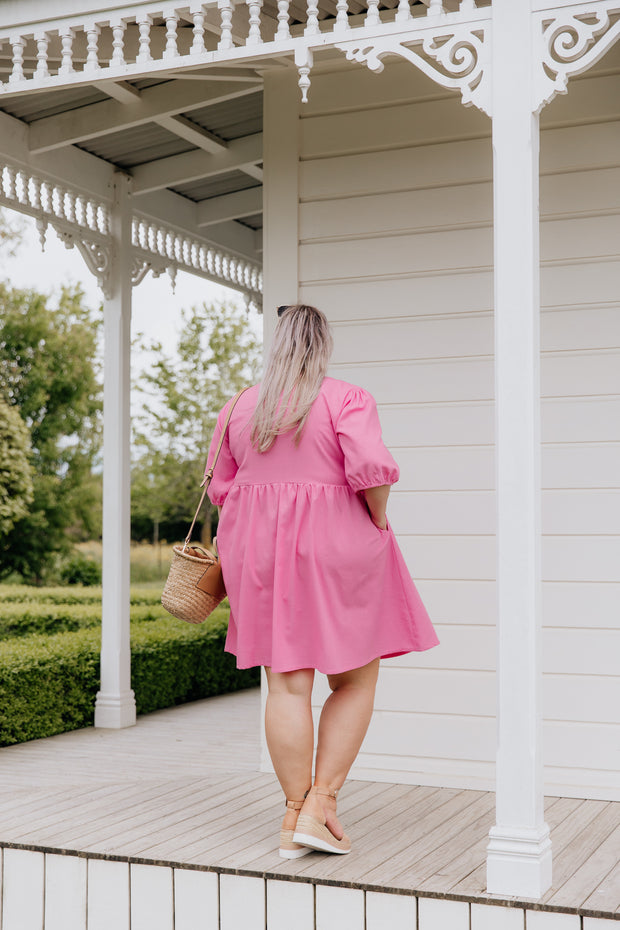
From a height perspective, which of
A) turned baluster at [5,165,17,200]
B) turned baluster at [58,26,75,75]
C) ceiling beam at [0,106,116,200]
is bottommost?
turned baluster at [58,26,75,75]

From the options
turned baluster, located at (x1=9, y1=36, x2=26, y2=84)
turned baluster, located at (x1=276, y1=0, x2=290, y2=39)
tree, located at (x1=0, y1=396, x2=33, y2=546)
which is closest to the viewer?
turned baluster, located at (x1=276, y1=0, x2=290, y2=39)

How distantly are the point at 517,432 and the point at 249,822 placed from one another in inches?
62.2

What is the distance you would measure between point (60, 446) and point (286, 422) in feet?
48.0

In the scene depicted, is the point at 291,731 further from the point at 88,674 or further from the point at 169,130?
the point at 169,130

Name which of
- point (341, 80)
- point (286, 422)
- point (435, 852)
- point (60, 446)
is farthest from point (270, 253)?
point (60, 446)

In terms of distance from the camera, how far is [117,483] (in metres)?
5.75

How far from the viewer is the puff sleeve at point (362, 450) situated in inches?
119

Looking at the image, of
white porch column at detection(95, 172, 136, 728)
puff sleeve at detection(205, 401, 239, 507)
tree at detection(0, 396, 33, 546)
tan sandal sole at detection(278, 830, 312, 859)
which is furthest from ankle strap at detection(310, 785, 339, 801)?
tree at detection(0, 396, 33, 546)

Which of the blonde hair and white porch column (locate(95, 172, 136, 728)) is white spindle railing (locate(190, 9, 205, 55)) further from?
white porch column (locate(95, 172, 136, 728))

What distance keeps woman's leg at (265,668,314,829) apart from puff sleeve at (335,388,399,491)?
1.91 feet

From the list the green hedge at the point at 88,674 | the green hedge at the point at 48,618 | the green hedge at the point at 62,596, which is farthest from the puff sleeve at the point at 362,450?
the green hedge at the point at 62,596

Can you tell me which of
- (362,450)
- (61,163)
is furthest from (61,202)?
(362,450)

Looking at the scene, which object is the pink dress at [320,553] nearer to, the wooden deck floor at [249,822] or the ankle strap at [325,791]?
the ankle strap at [325,791]

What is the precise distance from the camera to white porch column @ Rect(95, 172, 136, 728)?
5.67 meters
